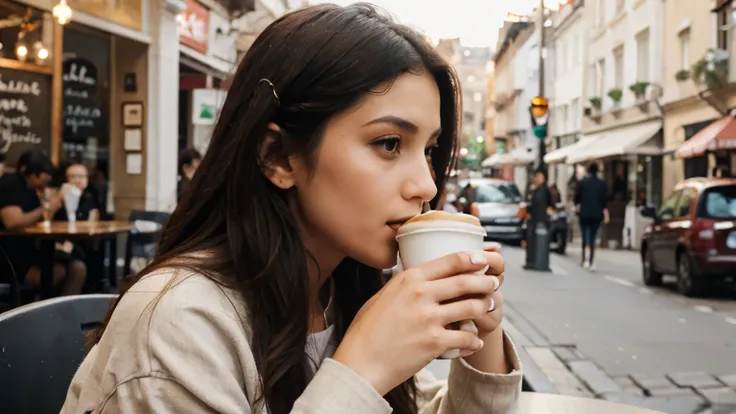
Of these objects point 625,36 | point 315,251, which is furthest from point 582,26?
point 315,251

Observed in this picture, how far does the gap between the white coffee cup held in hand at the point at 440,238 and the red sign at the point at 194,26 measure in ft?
40.8

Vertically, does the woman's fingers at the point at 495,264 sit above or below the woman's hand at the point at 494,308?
above

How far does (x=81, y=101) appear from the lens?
1044cm

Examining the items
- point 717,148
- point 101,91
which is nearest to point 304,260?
point 101,91

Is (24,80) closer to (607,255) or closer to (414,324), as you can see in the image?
(414,324)

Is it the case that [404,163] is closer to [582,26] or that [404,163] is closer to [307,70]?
[307,70]

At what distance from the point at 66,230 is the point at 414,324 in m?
5.51

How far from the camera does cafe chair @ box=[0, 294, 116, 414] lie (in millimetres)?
1493

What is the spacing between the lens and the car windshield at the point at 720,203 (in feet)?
33.7

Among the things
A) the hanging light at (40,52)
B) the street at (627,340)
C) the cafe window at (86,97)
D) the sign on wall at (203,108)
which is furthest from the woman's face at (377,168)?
the sign on wall at (203,108)

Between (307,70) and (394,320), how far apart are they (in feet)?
1.59

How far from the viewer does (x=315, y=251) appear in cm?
151

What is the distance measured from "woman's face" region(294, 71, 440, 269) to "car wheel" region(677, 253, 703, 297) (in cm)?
1019

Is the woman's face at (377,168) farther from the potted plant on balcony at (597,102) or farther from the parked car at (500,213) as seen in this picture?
the potted plant on balcony at (597,102)
